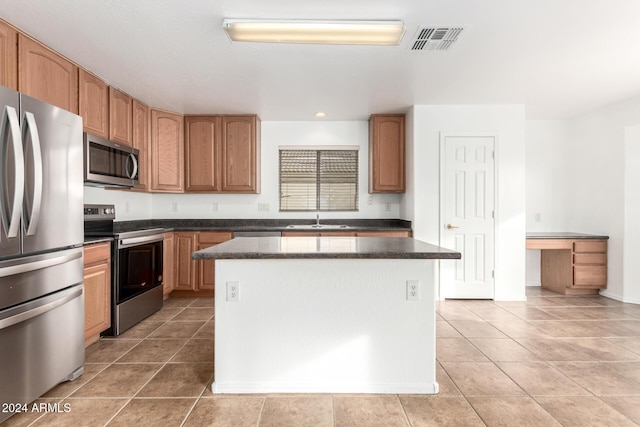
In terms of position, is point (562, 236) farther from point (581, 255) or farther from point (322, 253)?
point (322, 253)

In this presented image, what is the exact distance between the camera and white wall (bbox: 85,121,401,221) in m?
4.90

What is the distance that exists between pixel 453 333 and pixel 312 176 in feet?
9.24

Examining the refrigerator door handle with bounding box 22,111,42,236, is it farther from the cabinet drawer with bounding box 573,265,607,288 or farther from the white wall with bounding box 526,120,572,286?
the cabinet drawer with bounding box 573,265,607,288

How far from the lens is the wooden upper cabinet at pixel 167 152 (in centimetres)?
425

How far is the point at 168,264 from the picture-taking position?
165 inches

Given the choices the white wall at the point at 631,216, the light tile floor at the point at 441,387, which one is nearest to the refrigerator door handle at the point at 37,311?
the light tile floor at the point at 441,387

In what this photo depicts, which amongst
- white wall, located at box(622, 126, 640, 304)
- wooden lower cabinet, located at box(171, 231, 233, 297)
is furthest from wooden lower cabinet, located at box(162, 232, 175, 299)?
white wall, located at box(622, 126, 640, 304)

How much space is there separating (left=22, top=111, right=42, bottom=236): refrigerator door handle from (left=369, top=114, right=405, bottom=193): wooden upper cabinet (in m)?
3.50

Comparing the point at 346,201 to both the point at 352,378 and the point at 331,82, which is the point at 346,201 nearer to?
the point at 331,82

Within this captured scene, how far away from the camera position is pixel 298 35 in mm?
2291

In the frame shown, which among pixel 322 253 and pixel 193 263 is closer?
pixel 322 253

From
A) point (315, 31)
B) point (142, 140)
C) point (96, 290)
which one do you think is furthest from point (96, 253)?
point (315, 31)

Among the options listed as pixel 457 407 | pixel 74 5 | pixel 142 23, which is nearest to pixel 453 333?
pixel 457 407

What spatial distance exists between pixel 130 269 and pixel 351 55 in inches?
110
